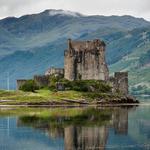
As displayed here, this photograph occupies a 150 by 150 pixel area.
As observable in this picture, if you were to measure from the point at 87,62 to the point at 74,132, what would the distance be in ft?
307

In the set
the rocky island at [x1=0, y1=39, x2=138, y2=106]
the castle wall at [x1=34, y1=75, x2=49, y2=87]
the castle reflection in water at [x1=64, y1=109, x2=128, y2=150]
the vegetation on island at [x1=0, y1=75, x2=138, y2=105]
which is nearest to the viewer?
the castle reflection in water at [x1=64, y1=109, x2=128, y2=150]

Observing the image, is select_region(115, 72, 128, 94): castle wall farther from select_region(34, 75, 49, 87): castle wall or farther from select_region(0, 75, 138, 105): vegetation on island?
select_region(34, 75, 49, 87): castle wall

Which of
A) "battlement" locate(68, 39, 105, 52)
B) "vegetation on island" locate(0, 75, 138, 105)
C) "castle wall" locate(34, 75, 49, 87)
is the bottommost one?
"vegetation on island" locate(0, 75, 138, 105)

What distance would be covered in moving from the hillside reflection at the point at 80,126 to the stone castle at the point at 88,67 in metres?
58.0

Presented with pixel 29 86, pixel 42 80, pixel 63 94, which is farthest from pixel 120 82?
pixel 29 86

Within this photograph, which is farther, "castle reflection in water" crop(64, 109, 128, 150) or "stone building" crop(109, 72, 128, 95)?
"stone building" crop(109, 72, 128, 95)

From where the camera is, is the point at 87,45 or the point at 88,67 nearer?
the point at 88,67

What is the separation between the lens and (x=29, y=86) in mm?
172625

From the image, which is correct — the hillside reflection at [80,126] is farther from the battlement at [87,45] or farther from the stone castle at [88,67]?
the battlement at [87,45]

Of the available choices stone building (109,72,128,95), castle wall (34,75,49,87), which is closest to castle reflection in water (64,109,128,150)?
stone building (109,72,128,95)

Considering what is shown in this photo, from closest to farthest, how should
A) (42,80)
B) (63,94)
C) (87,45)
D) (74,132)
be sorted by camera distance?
(74,132) → (63,94) → (87,45) → (42,80)

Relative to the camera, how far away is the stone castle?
17688 cm

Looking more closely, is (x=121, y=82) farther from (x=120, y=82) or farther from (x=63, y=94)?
(x=63, y=94)

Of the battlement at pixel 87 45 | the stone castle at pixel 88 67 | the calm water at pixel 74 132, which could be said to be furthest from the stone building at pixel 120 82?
the calm water at pixel 74 132
